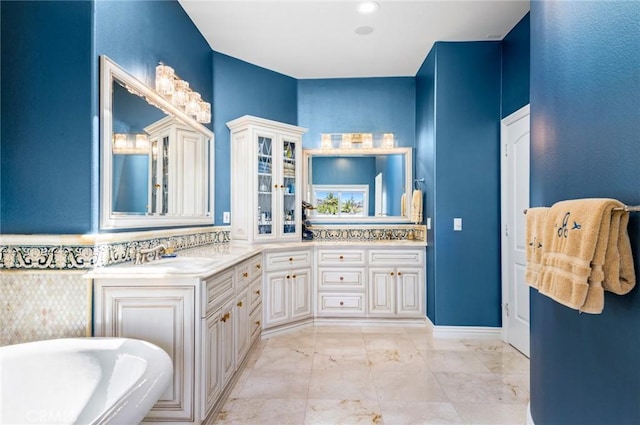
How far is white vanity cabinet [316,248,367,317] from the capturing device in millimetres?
3402

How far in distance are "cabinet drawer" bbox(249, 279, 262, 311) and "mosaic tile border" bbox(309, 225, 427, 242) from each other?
3.63 feet

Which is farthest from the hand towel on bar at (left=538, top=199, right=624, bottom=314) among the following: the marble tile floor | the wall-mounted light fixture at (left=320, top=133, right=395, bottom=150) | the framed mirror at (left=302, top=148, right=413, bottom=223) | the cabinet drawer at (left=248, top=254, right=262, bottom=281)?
the wall-mounted light fixture at (left=320, top=133, right=395, bottom=150)

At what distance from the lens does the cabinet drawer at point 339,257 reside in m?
3.40

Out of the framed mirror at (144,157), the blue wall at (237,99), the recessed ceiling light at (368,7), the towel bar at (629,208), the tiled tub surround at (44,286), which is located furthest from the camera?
the blue wall at (237,99)

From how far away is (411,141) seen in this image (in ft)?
12.6

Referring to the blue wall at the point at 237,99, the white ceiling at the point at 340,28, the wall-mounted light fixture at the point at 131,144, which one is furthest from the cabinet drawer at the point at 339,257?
the white ceiling at the point at 340,28

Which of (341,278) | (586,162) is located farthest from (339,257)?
(586,162)

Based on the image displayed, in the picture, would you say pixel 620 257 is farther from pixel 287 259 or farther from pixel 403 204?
pixel 403 204

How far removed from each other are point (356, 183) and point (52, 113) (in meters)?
2.89

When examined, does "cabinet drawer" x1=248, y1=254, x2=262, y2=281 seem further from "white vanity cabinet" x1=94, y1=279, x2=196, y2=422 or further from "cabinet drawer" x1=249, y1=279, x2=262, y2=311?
"white vanity cabinet" x1=94, y1=279, x2=196, y2=422

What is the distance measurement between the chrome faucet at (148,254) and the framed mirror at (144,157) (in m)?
0.16

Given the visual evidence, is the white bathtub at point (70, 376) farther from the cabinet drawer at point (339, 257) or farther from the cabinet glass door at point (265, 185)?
the cabinet drawer at point (339, 257)

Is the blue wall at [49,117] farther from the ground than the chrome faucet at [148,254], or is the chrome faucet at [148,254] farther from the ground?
the blue wall at [49,117]

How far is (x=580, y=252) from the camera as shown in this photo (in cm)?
104
